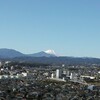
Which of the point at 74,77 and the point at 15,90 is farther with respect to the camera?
the point at 74,77

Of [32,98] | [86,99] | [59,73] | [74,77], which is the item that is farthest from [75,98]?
[59,73]

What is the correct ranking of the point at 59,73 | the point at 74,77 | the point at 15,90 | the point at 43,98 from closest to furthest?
the point at 43,98 → the point at 15,90 → the point at 74,77 → the point at 59,73

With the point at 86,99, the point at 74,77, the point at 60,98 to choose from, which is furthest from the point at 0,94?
the point at 74,77

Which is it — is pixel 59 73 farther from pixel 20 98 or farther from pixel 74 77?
pixel 20 98

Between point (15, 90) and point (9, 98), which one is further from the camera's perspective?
point (15, 90)

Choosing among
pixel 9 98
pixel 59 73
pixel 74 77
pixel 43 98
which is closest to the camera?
pixel 9 98

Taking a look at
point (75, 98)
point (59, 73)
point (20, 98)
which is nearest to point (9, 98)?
point (20, 98)

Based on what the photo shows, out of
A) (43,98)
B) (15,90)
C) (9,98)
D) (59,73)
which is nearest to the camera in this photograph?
(9,98)

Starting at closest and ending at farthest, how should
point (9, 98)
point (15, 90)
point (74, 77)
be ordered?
point (9, 98)
point (15, 90)
point (74, 77)

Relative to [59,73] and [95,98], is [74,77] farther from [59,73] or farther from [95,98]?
[95,98]
